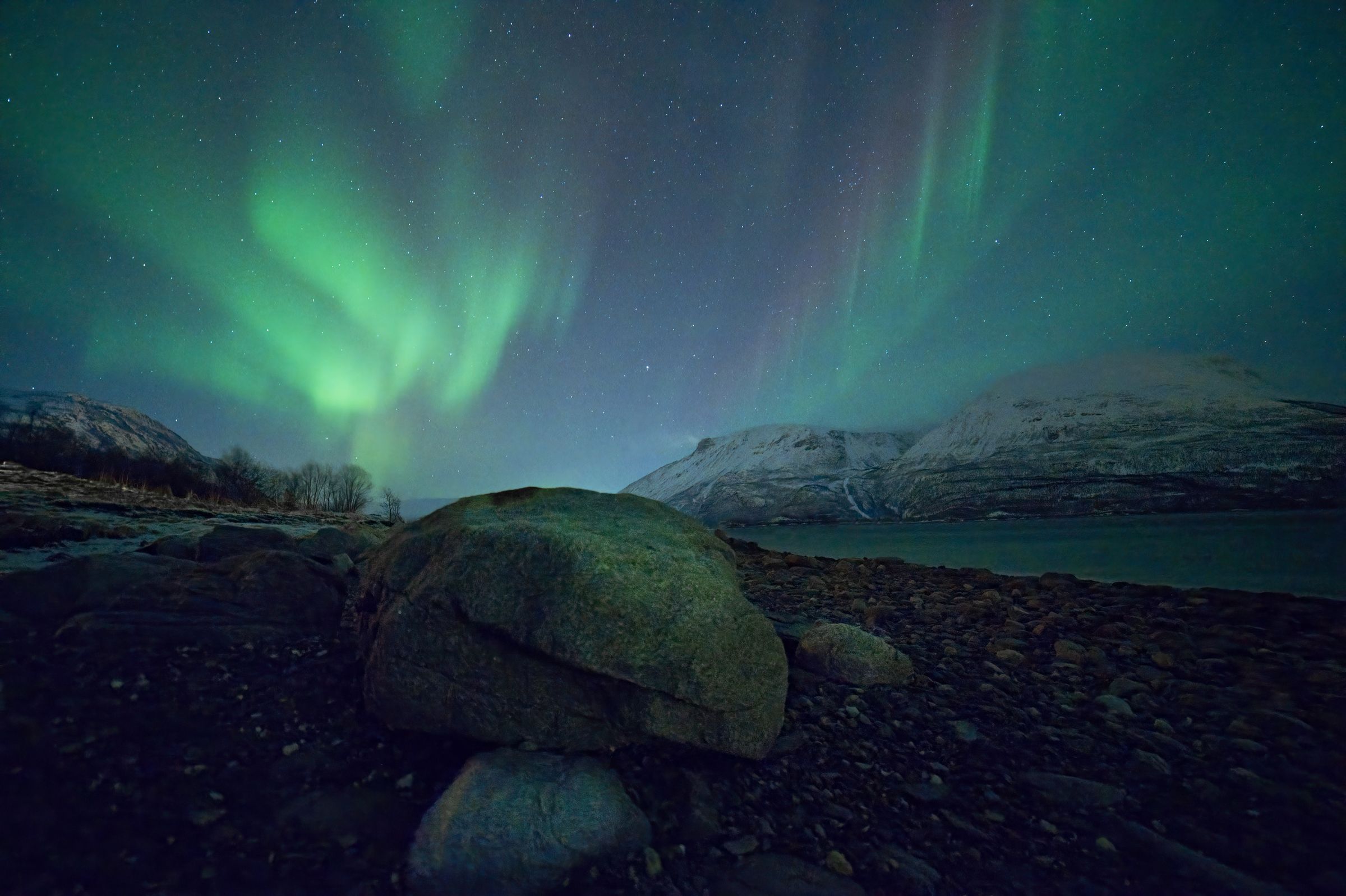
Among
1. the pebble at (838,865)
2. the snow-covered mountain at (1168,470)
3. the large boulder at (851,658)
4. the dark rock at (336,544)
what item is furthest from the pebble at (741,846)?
the snow-covered mountain at (1168,470)

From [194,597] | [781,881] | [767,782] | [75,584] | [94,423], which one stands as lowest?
[781,881]

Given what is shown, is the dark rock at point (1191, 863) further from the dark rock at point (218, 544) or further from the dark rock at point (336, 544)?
the dark rock at point (336, 544)

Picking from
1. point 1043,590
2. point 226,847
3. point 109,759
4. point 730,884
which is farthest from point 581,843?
point 1043,590

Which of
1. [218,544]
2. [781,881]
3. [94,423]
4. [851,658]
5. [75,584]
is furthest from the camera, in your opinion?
[94,423]

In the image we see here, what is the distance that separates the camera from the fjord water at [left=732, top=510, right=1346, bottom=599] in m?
22.1

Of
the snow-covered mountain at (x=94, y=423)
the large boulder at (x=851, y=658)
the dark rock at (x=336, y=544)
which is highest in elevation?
the snow-covered mountain at (x=94, y=423)

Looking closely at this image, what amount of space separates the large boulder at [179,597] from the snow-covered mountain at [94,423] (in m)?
27.0

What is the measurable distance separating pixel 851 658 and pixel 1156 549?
46.0 metres

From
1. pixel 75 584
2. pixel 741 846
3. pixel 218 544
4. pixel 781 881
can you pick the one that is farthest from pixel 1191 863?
pixel 218 544

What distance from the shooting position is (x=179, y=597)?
596cm

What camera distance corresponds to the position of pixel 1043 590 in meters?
11.7

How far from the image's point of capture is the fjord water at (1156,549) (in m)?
22.1

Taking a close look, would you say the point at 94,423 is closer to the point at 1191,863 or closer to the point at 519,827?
the point at 519,827

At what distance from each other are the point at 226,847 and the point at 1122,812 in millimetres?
6866
